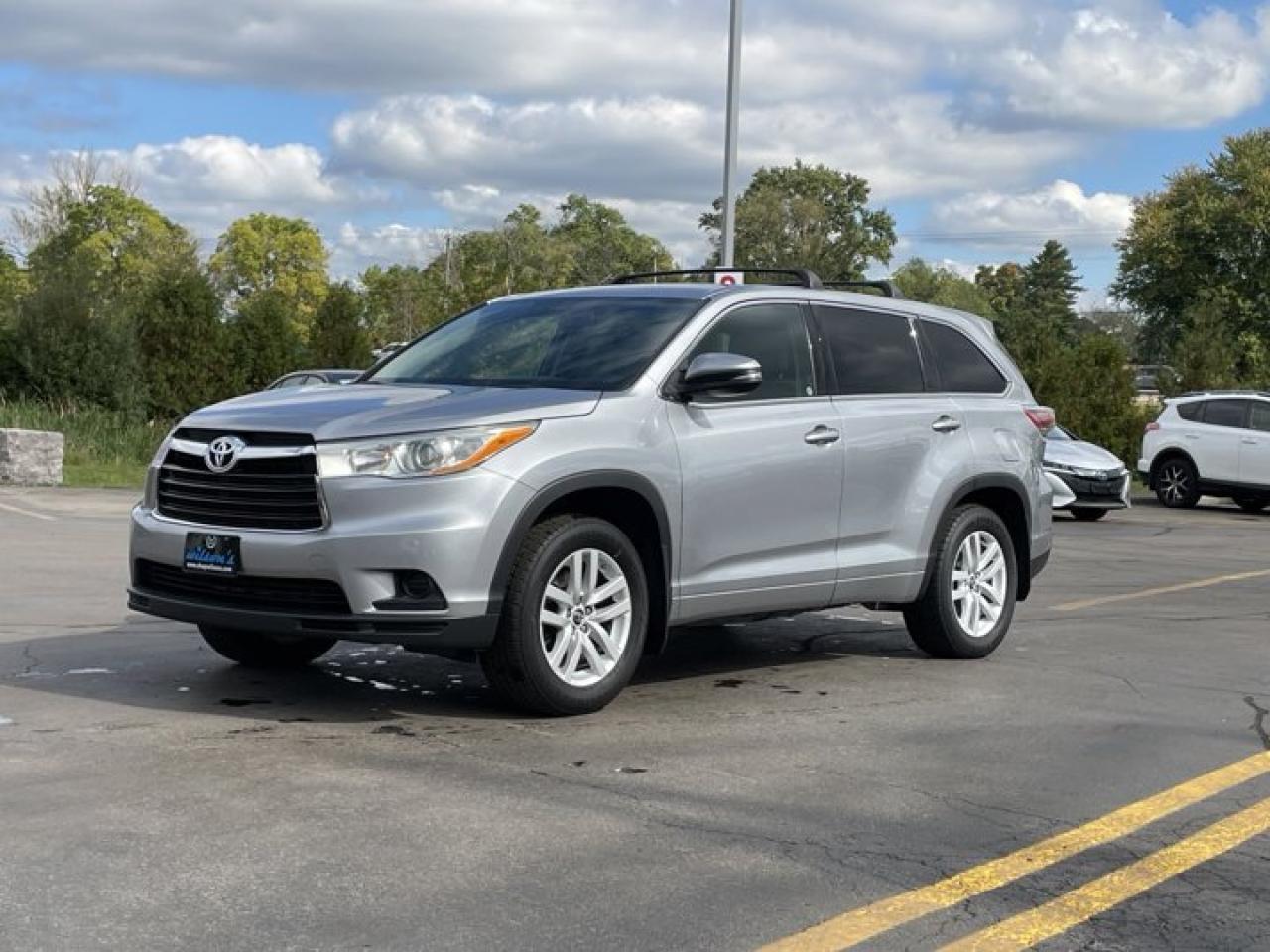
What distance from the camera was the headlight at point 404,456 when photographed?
6.06 meters

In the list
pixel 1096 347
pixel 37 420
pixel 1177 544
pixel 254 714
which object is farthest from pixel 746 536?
pixel 1096 347

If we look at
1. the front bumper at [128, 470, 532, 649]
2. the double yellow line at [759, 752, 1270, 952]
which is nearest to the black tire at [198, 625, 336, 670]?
the front bumper at [128, 470, 532, 649]

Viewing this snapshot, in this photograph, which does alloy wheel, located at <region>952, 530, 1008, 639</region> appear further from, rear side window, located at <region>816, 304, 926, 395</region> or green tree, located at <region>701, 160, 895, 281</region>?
green tree, located at <region>701, 160, 895, 281</region>

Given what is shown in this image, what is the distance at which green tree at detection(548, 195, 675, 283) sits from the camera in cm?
7506

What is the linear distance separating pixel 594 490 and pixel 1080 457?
14.7m

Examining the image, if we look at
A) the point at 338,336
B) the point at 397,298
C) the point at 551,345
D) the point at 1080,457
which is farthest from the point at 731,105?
the point at 397,298

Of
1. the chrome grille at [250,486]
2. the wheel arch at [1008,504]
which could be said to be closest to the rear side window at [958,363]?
the wheel arch at [1008,504]

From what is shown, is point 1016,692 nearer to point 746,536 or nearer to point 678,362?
point 746,536

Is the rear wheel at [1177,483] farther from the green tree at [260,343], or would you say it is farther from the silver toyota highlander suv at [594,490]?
the silver toyota highlander suv at [594,490]

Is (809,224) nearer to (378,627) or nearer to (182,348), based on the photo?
(182,348)

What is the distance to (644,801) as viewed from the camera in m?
5.21

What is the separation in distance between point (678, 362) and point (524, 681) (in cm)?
162

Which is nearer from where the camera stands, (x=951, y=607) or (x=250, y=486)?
(x=250, y=486)

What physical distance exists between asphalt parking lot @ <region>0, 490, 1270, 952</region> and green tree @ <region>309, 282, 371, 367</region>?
63.7 feet
